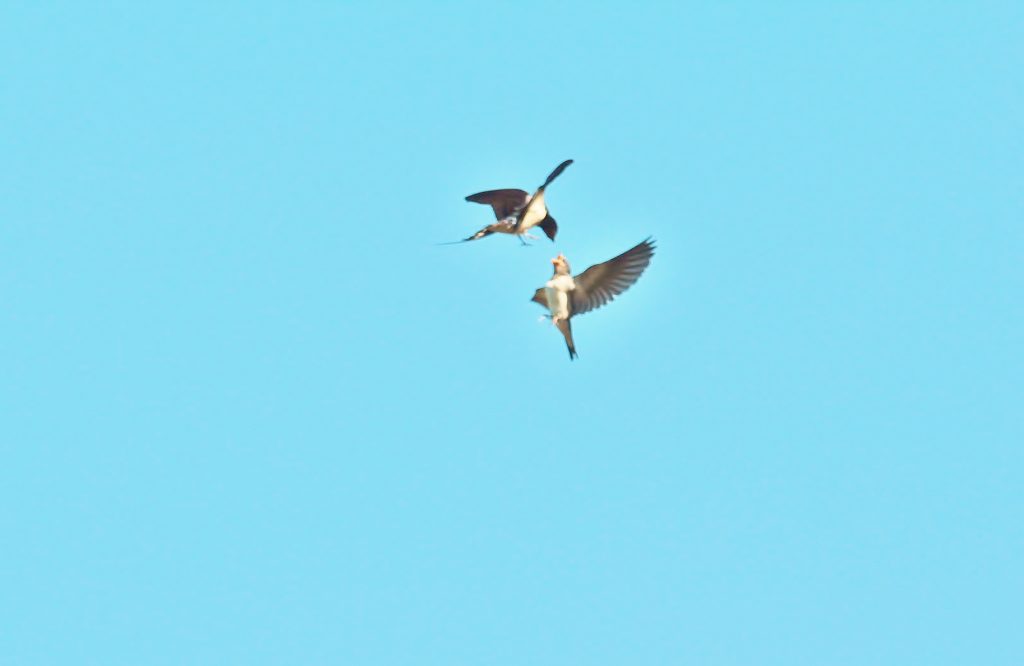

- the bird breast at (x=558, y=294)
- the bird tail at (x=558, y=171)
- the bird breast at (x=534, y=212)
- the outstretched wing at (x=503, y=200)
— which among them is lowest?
the bird breast at (x=558, y=294)

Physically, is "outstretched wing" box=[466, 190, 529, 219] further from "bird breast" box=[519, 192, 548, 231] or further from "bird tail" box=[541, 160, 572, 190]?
"bird tail" box=[541, 160, 572, 190]

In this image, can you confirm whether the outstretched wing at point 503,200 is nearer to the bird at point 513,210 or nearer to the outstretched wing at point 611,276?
the bird at point 513,210

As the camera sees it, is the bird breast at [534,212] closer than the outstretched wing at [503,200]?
Yes

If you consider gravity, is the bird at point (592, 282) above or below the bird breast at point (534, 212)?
below

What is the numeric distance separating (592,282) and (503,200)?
2041mm

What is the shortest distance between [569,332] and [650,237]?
1.95 meters

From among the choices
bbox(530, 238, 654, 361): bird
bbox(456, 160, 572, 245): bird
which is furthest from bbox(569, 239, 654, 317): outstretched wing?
bbox(456, 160, 572, 245): bird

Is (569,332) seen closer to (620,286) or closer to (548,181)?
(620,286)

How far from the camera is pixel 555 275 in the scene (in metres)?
23.6

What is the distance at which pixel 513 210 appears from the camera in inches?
947

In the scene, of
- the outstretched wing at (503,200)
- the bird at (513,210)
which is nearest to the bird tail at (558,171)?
the bird at (513,210)

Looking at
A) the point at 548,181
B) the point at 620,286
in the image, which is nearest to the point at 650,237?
the point at 620,286

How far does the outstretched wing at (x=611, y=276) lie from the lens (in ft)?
77.2

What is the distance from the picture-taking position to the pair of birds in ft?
76.7
